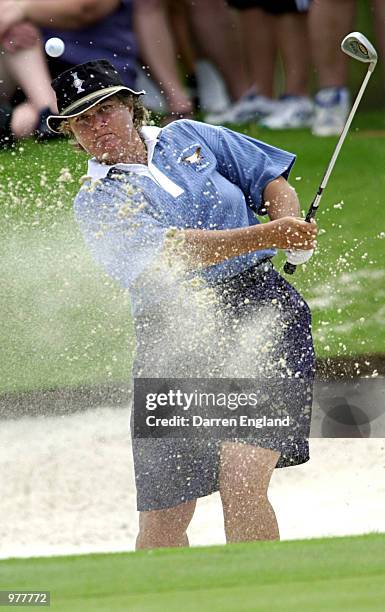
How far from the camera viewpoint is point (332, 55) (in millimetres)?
4777

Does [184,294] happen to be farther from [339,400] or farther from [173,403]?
[339,400]

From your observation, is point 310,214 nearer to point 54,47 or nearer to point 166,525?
point 166,525

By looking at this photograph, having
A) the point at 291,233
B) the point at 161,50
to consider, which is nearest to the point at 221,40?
the point at 161,50

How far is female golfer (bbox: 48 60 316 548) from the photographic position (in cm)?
308

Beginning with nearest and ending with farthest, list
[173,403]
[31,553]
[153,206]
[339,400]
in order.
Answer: [153,206] → [173,403] → [31,553] → [339,400]

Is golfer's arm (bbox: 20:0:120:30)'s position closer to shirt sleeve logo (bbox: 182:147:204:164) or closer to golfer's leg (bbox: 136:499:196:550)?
shirt sleeve logo (bbox: 182:147:204:164)

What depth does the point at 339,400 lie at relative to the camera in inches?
164

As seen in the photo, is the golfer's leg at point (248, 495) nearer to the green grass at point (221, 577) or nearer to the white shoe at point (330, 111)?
the green grass at point (221, 577)

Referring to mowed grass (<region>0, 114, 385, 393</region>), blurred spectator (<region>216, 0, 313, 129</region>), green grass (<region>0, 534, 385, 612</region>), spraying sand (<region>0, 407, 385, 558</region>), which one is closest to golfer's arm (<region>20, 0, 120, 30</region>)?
mowed grass (<region>0, 114, 385, 393</region>)

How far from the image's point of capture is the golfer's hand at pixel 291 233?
9.98ft

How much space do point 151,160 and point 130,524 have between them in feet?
4.50

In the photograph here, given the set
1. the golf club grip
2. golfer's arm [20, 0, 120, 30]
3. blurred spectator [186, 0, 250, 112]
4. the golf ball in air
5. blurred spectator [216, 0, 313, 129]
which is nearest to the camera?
the golf club grip

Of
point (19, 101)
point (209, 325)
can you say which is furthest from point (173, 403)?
point (19, 101)

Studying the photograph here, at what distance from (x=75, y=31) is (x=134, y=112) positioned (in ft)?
2.58
